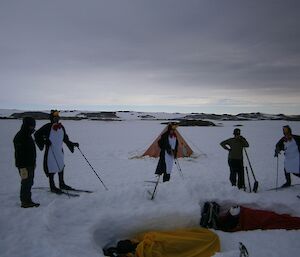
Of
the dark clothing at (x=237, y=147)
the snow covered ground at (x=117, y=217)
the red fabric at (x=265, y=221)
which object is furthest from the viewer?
the dark clothing at (x=237, y=147)

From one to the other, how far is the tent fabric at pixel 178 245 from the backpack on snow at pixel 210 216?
1022 millimetres

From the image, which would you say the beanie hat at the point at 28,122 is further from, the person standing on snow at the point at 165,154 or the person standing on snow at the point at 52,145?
the person standing on snow at the point at 165,154

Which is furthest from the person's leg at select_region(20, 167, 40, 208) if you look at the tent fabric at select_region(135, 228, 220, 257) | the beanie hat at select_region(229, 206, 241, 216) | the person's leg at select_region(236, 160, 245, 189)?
the person's leg at select_region(236, 160, 245, 189)

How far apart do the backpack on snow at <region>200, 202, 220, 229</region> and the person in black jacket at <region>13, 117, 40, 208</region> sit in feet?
11.2

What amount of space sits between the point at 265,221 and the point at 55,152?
4.84 m

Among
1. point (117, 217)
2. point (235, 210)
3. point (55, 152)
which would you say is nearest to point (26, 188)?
point (55, 152)

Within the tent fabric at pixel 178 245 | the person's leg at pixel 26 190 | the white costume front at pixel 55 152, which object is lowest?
the tent fabric at pixel 178 245

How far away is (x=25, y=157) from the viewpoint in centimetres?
637

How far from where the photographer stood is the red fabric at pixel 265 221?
20.6 ft

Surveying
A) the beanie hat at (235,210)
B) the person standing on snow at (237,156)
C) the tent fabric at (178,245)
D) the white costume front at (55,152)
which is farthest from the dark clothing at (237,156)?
the white costume front at (55,152)

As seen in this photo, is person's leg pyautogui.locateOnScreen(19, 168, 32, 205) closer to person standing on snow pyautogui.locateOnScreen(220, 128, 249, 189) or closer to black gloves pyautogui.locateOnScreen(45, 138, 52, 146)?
black gloves pyautogui.locateOnScreen(45, 138, 52, 146)

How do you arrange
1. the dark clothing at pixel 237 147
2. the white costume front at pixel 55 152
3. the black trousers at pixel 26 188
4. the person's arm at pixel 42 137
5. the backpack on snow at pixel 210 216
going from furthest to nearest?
the dark clothing at pixel 237 147, the white costume front at pixel 55 152, the person's arm at pixel 42 137, the backpack on snow at pixel 210 216, the black trousers at pixel 26 188

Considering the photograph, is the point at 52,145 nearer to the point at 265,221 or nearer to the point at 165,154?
the point at 165,154

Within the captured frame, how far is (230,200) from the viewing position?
7.21 meters
